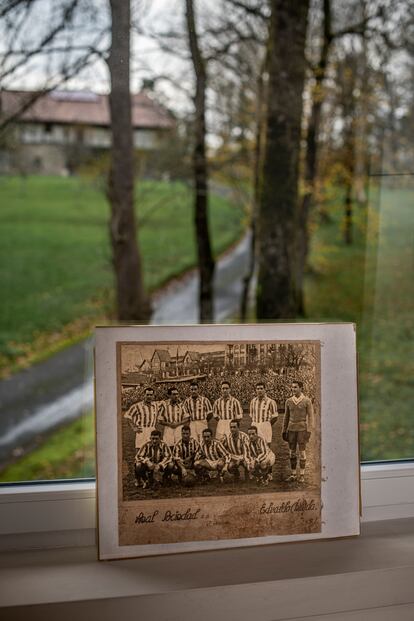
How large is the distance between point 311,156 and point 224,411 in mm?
946

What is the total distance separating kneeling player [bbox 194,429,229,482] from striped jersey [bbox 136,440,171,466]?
0.05m

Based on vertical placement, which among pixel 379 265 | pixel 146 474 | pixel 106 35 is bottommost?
pixel 146 474

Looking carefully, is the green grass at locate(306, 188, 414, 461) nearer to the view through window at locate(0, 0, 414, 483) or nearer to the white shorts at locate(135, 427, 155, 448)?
the view through window at locate(0, 0, 414, 483)

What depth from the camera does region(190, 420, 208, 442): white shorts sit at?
3.09 ft

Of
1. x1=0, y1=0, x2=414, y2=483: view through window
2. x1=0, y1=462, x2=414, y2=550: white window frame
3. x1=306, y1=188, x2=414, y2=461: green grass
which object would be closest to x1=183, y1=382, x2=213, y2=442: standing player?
x1=0, y1=462, x2=414, y2=550: white window frame

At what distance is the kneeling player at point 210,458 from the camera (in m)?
0.94

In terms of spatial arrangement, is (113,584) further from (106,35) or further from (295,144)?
(295,144)

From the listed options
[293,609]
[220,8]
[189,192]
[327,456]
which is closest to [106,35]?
[220,8]

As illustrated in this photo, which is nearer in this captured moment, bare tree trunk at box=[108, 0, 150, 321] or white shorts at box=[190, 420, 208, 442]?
white shorts at box=[190, 420, 208, 442]

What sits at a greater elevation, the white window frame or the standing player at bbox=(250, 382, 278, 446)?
the standing player at bbox=(250, 382, 278, 446)

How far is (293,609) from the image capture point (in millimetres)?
862

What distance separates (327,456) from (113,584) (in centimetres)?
37

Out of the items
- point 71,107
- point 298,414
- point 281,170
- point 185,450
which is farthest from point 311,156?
point 185,450

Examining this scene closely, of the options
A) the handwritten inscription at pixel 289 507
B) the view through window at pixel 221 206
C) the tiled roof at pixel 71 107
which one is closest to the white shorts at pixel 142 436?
the handwritten inscription at pixel 289 507
